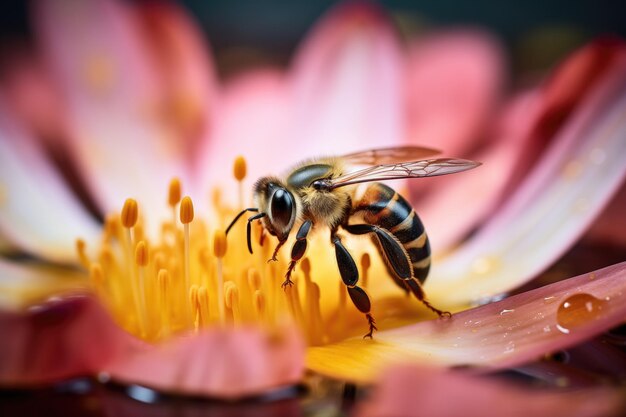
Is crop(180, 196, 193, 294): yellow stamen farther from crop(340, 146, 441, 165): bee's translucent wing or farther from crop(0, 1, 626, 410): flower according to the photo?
crop(340, 146, 441, 165): bee's translucent wing

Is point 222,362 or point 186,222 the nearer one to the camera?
point 222,362

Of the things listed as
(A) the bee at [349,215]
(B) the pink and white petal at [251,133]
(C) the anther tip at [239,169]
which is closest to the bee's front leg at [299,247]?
(A) the bee at [349,215]

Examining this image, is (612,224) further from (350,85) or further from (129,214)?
(129,214)

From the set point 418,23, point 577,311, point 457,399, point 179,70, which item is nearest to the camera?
point 457,399

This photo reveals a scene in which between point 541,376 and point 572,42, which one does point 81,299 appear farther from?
point 572,42

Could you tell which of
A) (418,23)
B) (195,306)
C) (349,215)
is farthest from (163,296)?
(418,23)

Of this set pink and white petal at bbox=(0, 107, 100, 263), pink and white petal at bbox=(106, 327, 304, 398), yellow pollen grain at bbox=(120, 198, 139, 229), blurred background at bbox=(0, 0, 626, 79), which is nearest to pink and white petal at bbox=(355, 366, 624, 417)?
pink and white petal at bbox=(106, 327, 304, 398)

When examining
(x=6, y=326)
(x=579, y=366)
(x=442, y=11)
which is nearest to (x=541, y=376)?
(x=579, y=366)
